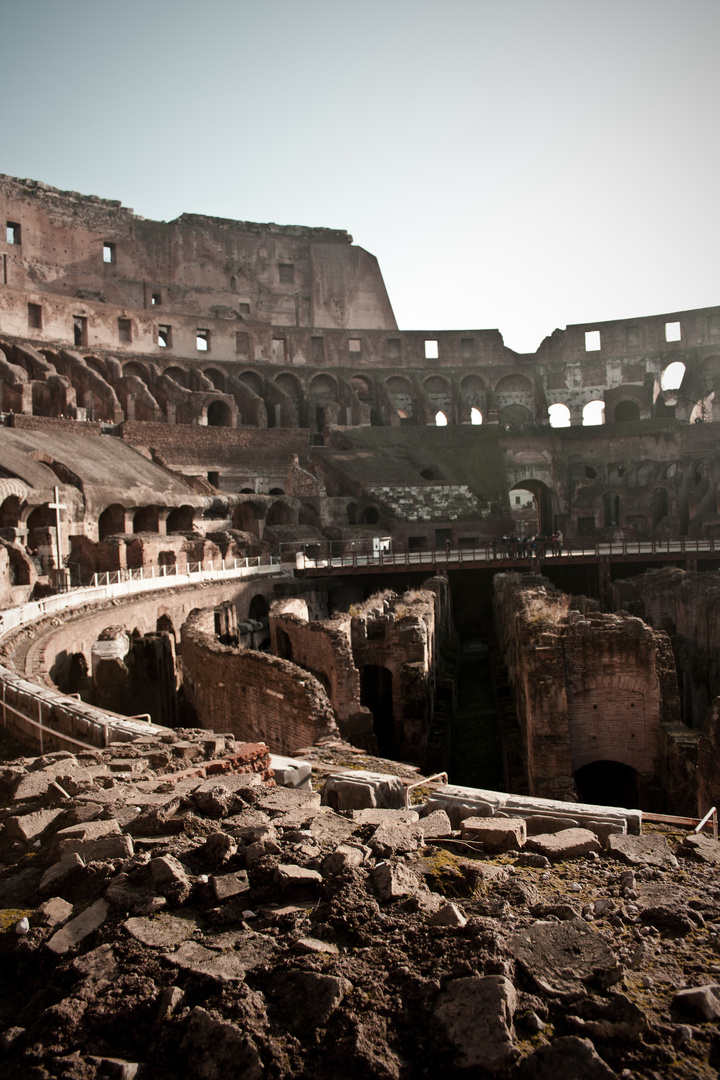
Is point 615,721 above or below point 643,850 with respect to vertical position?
below

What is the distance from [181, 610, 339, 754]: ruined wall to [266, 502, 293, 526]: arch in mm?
26018

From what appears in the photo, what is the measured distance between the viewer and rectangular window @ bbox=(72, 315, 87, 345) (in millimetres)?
48625

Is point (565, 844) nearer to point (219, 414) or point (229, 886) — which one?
point (229, 886)

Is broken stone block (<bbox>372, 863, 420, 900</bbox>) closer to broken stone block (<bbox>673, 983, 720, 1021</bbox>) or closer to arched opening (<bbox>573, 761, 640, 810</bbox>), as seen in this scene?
broken stone block (<bbox>673, 983, 720, 1021</bbox>)

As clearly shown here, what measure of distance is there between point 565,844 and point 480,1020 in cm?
155

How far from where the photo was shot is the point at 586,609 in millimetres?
15867

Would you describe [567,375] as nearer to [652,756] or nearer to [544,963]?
[652,756]

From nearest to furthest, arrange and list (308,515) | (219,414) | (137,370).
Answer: (308,515) → (137,370) → (219,414)

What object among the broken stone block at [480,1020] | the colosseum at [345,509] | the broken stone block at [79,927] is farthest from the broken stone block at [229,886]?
the colosseum at [345,509]

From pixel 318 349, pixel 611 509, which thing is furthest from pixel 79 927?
pixel 318 349

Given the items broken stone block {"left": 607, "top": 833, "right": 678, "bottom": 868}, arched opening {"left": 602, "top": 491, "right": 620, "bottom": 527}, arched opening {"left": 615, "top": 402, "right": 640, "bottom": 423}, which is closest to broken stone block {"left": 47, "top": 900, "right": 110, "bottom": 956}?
broken stone block {"left": 607, "top": 833, "right": 678, "bottom": 868}

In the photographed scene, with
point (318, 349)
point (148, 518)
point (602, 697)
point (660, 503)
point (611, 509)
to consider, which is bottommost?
point (602, 697)

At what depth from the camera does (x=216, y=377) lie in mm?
52031

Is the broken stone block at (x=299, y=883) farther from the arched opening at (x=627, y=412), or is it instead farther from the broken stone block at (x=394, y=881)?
the arched opening at (x=627, y=412)
